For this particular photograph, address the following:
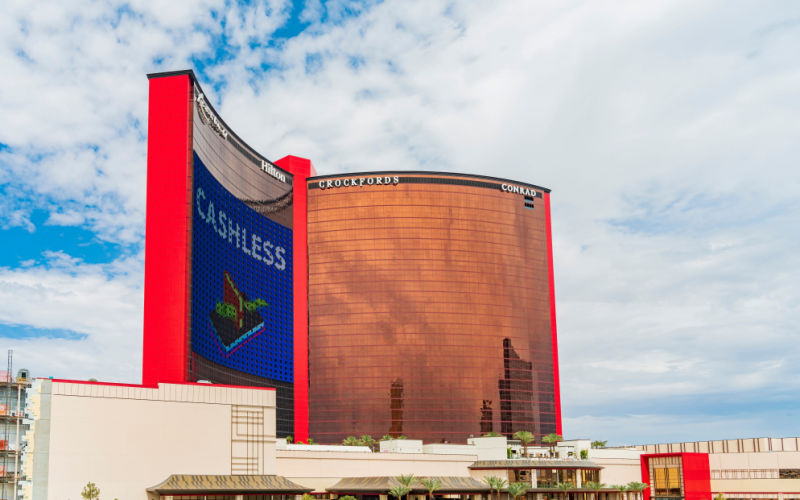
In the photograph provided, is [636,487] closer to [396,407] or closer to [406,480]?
[406,480]

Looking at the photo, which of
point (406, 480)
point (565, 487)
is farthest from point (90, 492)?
point (565, 487)

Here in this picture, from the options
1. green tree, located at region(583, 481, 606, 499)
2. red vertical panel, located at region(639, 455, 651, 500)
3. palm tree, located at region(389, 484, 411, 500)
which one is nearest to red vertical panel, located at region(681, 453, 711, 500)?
red vertical panel, located at region(639, 455, 651, 500)

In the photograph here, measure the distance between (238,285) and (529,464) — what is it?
219ft

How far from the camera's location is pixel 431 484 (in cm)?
12056

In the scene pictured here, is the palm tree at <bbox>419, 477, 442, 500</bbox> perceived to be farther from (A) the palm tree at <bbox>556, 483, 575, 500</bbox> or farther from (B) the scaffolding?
(B) the scaffolding

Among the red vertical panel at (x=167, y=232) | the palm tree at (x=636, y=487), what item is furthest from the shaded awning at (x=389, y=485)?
the palm tree at (x=636, y=487)

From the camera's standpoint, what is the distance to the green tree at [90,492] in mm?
A: 82500

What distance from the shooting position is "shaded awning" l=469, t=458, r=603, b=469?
133250 millimetres

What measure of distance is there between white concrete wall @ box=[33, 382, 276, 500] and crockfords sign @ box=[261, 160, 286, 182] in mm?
92882

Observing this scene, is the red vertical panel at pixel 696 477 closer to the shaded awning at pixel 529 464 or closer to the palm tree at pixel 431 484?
the shaded awning at pixel 529 464

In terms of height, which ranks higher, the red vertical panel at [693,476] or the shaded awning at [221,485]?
the shaded awning at [221,485]

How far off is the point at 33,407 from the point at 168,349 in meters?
30.8

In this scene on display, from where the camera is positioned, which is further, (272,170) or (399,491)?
(272,170)

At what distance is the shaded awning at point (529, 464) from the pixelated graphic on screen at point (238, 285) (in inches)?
1936
